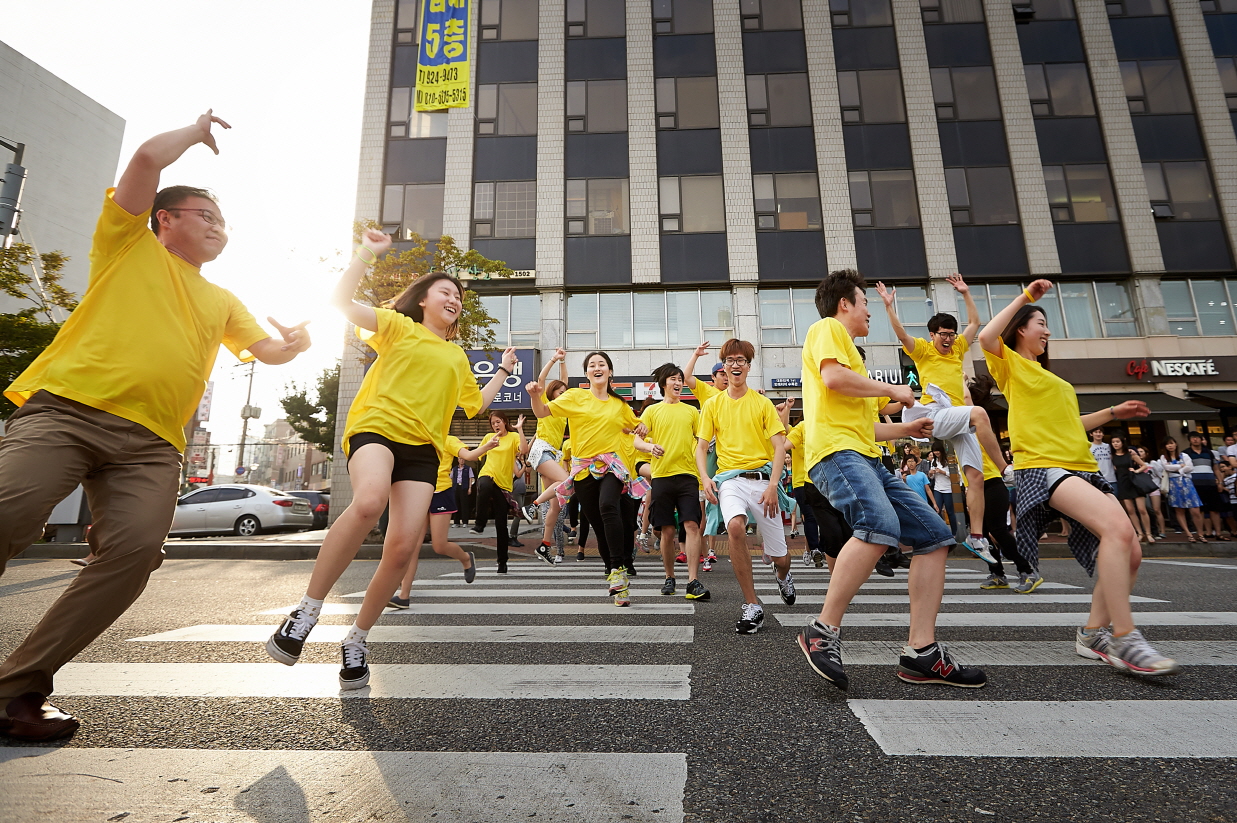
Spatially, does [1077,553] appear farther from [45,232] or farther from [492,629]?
[45,232]

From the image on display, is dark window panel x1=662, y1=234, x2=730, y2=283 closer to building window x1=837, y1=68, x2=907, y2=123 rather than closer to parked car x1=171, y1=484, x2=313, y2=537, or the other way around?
building window x1=837, y1=68, x2=907, y2=123

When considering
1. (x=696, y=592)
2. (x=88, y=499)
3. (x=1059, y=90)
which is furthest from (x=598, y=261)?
(x=88, y=499)

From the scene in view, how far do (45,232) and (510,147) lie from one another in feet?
104

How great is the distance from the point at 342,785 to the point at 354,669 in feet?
3.64

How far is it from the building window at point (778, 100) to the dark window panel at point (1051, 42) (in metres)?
8.17

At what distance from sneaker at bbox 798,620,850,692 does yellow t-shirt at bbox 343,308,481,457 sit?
2.01 meters

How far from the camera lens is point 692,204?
2278 cm

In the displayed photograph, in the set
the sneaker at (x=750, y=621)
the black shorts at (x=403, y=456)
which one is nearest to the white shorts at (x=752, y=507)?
the sneaker at (x=750, y=621)

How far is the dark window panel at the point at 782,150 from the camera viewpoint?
22.9 metres

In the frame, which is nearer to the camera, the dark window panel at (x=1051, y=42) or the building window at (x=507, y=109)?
the dark window panel at (x=1051, y=42)

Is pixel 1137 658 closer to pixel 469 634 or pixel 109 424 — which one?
pixel 469 634

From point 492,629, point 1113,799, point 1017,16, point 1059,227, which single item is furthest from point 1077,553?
point 1017,16

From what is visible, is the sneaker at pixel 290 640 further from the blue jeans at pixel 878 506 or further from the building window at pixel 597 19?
the building window at pixel 597 19

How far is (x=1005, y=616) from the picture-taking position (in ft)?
15.0
